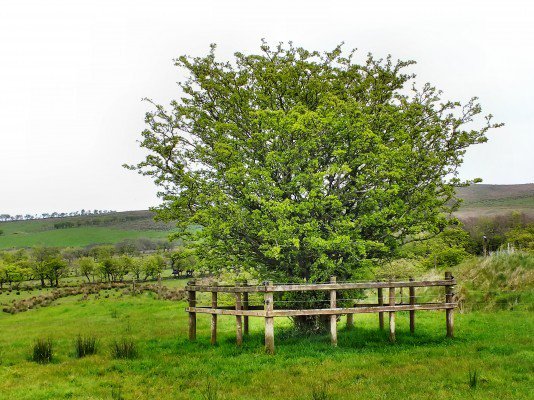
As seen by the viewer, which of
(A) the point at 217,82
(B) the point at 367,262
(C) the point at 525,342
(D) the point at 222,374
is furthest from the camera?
(A) the point at 217,82

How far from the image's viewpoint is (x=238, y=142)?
18359mm

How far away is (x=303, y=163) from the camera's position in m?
17.4

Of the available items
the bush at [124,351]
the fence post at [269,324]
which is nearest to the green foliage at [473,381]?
the fence post at [269,324]

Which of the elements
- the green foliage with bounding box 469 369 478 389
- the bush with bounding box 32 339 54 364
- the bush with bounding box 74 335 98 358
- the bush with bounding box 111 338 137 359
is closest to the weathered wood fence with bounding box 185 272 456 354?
the bush with bounding box 111 338 137 359

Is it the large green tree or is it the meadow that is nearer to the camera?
the meadow

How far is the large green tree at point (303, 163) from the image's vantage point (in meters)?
16.9

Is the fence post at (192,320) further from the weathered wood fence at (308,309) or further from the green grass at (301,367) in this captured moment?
the green grass at (301,367)

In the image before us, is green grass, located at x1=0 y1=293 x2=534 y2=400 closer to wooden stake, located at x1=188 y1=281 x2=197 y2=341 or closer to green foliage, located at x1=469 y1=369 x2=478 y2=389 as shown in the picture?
green foliage, located at x1=469 y1=369 x2=478 y2=389

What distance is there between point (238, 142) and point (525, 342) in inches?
530

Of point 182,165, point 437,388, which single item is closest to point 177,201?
point 182,165

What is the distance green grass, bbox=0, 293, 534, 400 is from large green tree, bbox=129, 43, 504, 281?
11.6 ft

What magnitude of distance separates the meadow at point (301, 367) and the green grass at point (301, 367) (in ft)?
0.10

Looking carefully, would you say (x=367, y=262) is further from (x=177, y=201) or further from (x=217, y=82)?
(x=217, y=82)

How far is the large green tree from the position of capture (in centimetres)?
1686
